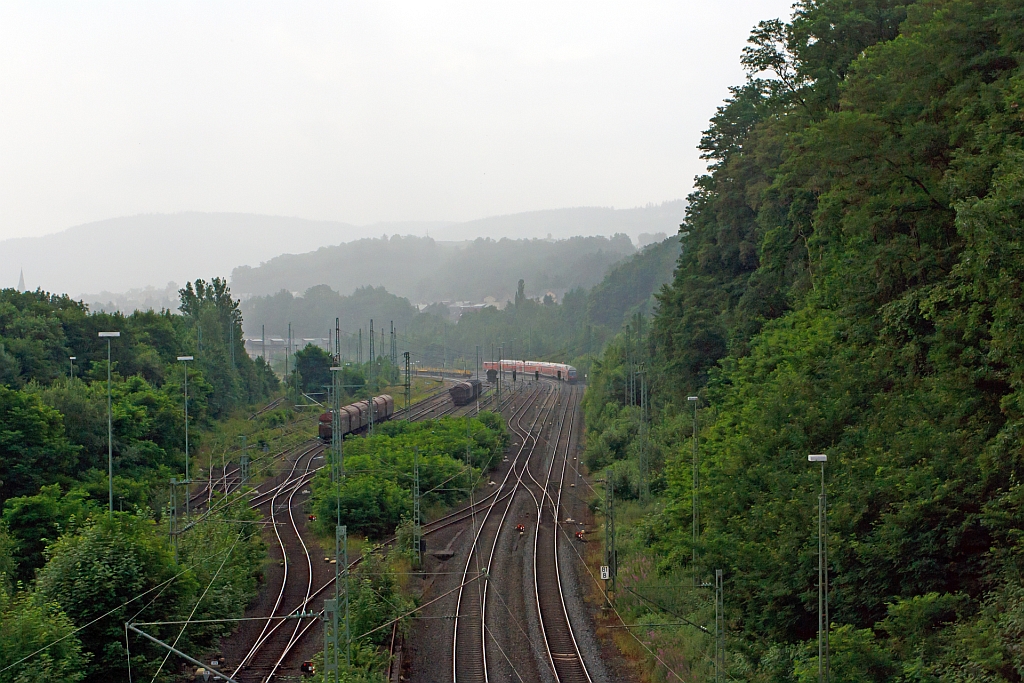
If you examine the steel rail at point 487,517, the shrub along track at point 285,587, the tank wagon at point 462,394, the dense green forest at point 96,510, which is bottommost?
the steel rail at point 487,517

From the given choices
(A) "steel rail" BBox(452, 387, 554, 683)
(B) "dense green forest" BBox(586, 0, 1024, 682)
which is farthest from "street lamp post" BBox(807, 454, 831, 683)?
(A) "steel rail" BBox(452, 387, 554, 683)

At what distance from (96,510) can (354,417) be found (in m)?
25.5

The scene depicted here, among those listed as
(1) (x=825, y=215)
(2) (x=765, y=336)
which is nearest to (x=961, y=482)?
(1) (x=825, y=215)

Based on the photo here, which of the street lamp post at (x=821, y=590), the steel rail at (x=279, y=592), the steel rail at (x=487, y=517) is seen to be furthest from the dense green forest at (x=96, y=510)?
the street lamp post at (x=821, y=590)

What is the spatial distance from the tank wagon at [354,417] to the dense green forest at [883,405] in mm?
20406

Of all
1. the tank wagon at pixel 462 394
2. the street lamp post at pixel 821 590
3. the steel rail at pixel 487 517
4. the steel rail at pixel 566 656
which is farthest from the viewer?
the tank wagon at pixel 462 394

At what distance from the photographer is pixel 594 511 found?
38.1 m

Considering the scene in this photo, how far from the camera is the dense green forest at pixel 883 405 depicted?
16375 mm

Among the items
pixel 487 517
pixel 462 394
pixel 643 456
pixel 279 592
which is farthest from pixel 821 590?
pixel 462 394

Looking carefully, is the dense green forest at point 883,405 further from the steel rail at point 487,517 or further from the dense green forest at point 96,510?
the dense green forest at point 96,510

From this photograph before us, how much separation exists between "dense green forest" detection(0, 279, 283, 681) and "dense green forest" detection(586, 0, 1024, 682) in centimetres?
1144

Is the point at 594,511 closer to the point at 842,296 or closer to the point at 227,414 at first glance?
the point at 842,296

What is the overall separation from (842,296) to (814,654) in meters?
11.8

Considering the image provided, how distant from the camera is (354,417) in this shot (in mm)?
52594
